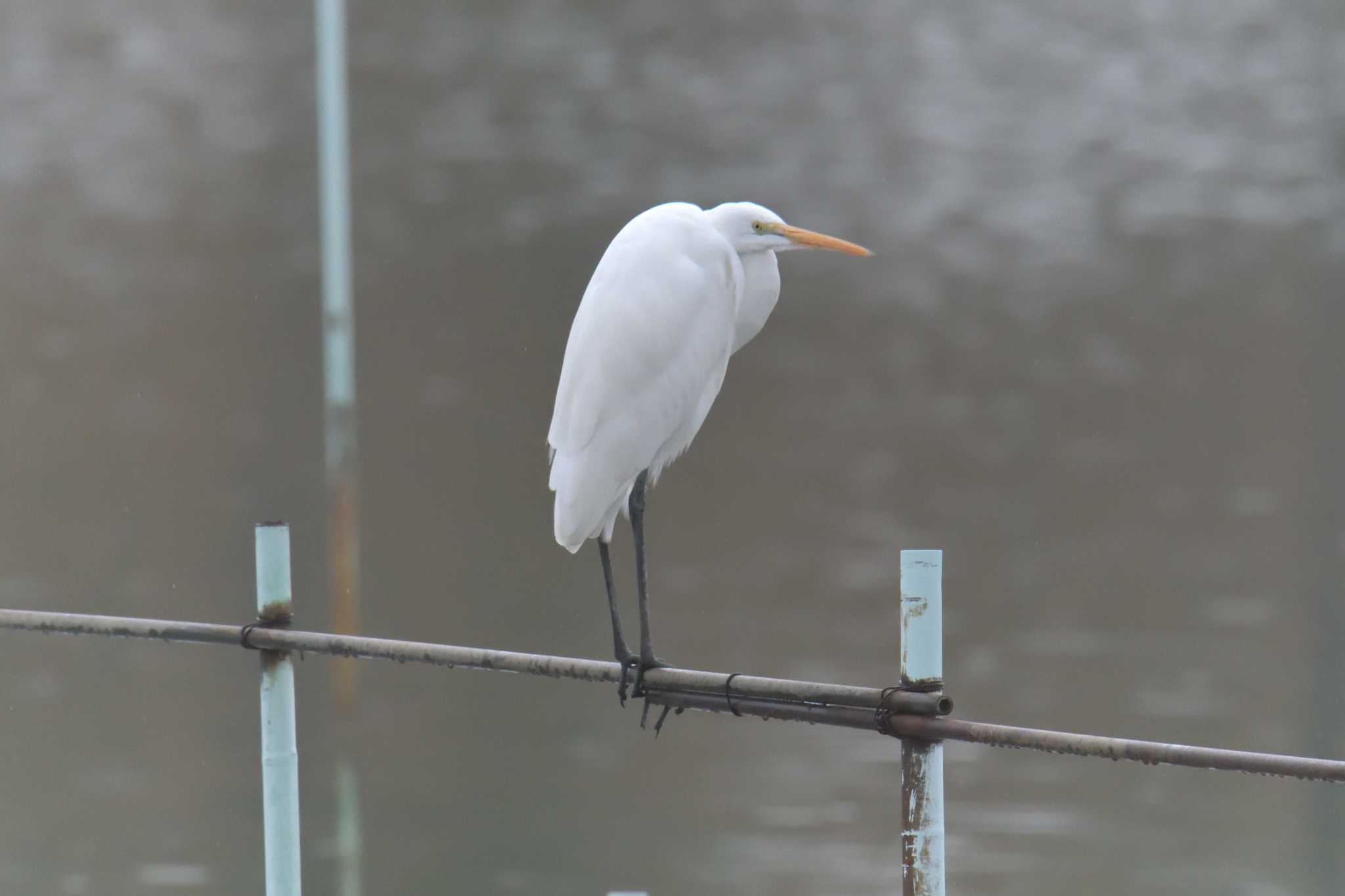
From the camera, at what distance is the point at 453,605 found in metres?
5.19

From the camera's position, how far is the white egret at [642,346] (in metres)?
1.37

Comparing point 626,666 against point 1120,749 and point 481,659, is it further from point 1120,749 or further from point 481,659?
point 1120,749

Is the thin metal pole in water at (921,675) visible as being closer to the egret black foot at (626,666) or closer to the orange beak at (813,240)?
the egret black foot at (626,666)

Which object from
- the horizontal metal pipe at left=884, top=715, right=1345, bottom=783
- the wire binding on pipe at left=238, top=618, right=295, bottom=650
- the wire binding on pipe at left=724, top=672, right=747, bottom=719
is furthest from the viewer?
the wire binding on pipe at left=238, top=618, right=295, bottom=650

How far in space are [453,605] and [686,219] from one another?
156 inches

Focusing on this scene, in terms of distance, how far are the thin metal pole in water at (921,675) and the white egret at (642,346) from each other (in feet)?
1.71

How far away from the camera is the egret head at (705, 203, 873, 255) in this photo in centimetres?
142

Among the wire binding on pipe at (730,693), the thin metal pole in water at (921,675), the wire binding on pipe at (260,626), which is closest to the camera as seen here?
the thin metal pole in water at (921,675)

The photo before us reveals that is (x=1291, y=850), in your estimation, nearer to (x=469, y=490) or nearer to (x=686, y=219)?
(x=469, y=490)

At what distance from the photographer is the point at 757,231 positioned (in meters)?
1.43

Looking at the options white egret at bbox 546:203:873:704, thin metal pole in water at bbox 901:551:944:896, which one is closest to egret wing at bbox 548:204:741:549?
white egret at bbox 546:203:873:704

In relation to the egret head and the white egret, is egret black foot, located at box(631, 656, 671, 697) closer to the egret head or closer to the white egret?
the white egret

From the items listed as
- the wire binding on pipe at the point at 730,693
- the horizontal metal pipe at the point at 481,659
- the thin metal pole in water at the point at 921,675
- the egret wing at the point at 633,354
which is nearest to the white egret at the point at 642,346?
the egret wing at the point at 633,354

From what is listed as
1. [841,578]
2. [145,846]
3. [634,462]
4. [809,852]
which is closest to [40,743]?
[145,846]
